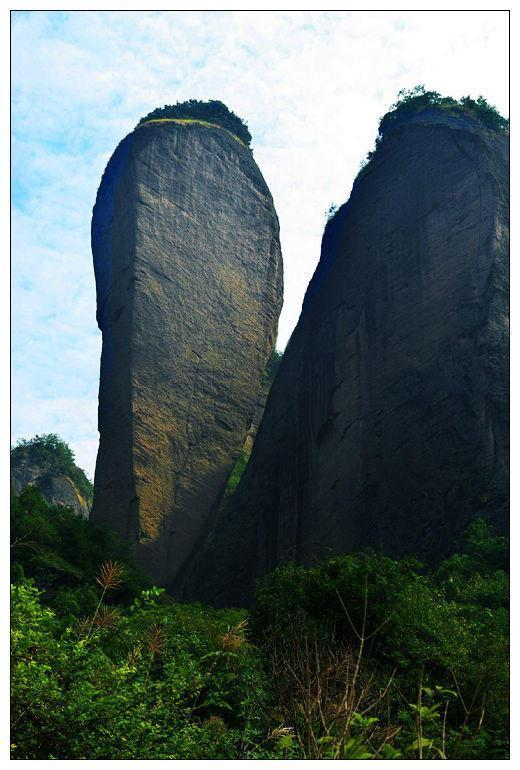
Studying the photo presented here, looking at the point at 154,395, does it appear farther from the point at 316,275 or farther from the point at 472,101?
the point at 472,101

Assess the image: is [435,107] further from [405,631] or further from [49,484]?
[49,484]

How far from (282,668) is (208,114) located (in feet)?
91.3

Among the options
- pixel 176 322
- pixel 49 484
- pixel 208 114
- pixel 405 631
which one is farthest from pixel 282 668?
pixel 49 484

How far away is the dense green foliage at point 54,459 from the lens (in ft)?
134

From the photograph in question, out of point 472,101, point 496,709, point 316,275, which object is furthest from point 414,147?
point 496,709

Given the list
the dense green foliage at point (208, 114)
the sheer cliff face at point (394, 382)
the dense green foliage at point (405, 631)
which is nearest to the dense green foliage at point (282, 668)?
the dense green foliage at point (405, 631)

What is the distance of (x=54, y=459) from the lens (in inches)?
1633

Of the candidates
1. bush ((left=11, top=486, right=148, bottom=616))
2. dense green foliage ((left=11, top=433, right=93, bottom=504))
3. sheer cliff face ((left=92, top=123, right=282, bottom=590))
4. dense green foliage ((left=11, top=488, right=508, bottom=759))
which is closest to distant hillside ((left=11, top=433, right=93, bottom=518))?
dense green foliage ((left=11, top=433, right=93, bottom=504))

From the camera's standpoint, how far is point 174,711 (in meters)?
8.38

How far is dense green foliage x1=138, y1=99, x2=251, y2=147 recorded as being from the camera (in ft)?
106

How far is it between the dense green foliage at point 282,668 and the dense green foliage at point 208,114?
20671 mm

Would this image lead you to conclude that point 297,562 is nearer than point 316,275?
Yes
